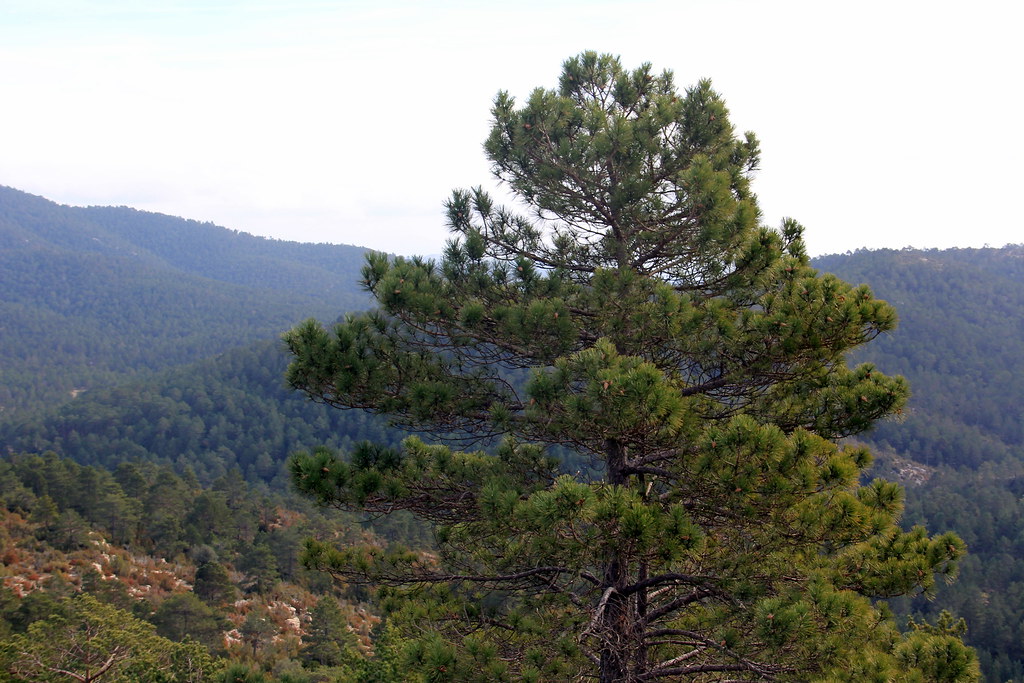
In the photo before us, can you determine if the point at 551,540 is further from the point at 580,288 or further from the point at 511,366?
the point at 580,288

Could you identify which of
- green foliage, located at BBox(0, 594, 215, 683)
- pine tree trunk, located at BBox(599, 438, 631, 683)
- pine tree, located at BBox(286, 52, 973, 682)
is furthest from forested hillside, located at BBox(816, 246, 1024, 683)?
green foliage, located at BBox(0, 594, 215, 683)

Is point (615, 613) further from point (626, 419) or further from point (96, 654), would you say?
point (96, 654)

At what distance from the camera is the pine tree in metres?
4.06

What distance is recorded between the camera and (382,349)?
17.3 feet

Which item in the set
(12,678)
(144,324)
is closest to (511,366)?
(12,678)

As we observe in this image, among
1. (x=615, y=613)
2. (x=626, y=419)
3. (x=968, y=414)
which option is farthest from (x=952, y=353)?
(x=626, y=419)

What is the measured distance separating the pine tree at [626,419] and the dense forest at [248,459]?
2.88ft

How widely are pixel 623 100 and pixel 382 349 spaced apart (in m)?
3.21

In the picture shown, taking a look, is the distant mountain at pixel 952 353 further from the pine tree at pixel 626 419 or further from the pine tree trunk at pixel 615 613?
the pine tree trunk at pixel 615 613

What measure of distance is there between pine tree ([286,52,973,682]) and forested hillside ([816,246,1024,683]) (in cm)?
2537

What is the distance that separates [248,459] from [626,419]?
87.9 m

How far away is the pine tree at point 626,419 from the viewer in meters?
4.06

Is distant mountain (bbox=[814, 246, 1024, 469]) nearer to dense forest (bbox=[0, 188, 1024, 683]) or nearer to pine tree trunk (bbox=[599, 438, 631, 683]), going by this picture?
dense forest (bbox=[0, 188, 1024, 683])

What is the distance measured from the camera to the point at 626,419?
394 cm
